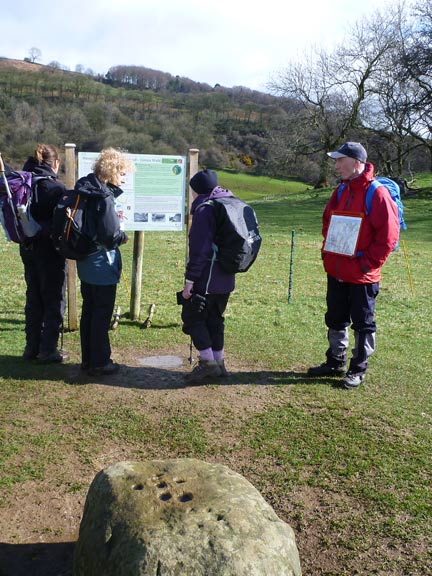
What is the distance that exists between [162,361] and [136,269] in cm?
190

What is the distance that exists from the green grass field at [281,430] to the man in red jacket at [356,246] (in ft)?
2.08

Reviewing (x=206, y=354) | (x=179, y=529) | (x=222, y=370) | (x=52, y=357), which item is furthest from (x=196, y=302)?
(x=179, y=529)

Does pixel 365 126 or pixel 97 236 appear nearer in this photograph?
pixel 97 236

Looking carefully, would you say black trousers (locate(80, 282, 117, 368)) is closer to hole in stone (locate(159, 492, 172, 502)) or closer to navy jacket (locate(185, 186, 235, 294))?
navy jacket (locate(185, 186, 235, 294))

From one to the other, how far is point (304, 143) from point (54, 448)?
44832mm

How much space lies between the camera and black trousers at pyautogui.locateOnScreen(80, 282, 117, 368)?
18.6 feet

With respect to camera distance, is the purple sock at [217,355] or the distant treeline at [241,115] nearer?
the purple sock at [217,355]

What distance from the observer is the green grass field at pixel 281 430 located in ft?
12.0

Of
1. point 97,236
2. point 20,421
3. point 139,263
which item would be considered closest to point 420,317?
point 139,263

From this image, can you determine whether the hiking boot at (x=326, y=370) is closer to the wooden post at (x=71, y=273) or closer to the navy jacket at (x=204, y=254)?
the navy jacket at (x=204, y=254)

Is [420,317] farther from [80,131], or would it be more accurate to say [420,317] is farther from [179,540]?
[80,131]

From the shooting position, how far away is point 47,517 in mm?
3680

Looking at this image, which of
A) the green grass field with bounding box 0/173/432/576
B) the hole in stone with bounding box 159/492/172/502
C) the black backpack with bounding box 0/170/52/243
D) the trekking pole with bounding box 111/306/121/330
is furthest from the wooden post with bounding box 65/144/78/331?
the hole in stone with bounding box 159/492/172/502

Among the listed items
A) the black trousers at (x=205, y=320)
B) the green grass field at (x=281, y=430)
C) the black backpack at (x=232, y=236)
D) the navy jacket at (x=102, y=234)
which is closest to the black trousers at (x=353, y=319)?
the green grass field at (x=281, y=430)
